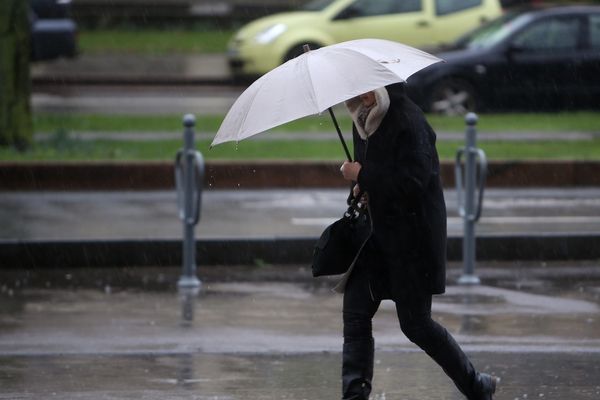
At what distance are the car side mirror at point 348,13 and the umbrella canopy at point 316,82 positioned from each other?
1646cm

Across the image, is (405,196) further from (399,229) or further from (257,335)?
(257,335)

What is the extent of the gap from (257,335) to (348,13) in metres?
14.8

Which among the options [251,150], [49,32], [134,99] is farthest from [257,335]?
[134,99]

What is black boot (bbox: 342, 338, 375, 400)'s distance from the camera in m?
6.34

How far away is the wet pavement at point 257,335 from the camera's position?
7.07 metres

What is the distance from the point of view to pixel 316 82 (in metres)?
5.93

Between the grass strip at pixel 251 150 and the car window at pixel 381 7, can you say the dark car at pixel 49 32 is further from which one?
the grass strip at pixel 251 150

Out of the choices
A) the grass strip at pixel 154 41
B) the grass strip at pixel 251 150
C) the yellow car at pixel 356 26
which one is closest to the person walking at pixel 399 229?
the grass strip at pixel 251 150

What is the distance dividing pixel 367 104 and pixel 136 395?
1753 mm

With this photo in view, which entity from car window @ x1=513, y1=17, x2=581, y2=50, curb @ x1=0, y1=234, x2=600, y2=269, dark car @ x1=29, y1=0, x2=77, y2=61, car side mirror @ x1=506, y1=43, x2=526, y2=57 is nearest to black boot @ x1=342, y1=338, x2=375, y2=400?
curb @ x1=0, y1=234, x2=600, y2=269

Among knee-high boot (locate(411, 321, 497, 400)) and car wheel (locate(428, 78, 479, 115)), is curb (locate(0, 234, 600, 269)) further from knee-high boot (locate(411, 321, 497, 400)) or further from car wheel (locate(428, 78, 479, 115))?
car wheel (locate(428, 78, 479, 115))

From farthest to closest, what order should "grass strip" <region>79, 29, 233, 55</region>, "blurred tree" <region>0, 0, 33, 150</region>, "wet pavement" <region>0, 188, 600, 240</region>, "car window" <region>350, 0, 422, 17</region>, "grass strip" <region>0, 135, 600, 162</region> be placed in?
1. "grass strip" <region>79, 29, 233, 55</region>
2. "car window" <region>350, 0, 422, 17</region>
3. "blurred tree" <region>0, 0, 33, 150</region>
4. "grass strip" <region>0, 135, 600, 162</region>
5. "wet pavement" <region>0, 188, 600, 240</region>

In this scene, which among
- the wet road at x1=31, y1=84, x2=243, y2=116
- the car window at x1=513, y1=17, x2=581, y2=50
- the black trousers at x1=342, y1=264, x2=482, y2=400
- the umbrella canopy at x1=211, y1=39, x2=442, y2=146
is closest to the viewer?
the umbrella canopy at x1=211, y1=39, x2=442, y2=146

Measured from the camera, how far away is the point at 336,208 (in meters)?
12.8
